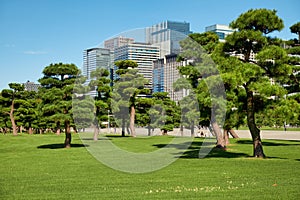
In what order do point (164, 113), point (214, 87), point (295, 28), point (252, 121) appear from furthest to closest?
point (164, 113) < point (295, 28) < point (252, 121) < point (214, 87)

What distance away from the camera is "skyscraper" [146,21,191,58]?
1503cm

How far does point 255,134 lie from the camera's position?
15.1 meters

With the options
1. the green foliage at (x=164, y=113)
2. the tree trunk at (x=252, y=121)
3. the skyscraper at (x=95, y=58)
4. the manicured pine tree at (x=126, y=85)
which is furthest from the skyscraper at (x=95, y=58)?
the green foliage at (x=164, y=113)

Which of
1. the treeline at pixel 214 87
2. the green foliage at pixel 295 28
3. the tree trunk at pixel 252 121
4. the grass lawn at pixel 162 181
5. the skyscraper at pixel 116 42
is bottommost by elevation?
the grass lawn at pixel 162 181

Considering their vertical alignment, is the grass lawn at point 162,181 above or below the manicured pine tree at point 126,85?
below

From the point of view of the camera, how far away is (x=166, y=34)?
52.9 feet

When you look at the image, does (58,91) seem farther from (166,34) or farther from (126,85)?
(126,85)

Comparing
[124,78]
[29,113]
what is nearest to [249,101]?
[124,78]

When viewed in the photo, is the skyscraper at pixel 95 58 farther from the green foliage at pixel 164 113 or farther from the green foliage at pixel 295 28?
the green foliage at pixel 164 113

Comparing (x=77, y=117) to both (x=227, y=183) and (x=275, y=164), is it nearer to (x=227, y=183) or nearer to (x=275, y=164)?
(x=275, y=164)

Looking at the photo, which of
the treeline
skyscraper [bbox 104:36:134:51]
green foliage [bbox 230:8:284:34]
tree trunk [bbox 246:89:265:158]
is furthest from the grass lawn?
skyscraper [bbox 104:36:134:51]

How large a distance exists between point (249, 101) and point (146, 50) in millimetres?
5301

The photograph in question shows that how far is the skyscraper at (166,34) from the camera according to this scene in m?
15.0

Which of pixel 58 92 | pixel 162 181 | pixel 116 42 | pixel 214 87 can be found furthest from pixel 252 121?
pixel 58 92
